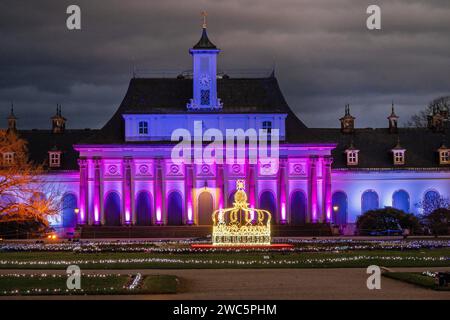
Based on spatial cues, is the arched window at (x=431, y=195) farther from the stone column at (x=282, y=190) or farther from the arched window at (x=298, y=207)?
the stone column at (x=282, y=190)

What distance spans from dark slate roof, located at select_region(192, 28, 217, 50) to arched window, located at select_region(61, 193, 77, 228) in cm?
1843

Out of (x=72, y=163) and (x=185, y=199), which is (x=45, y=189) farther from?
(x=185, y=199)

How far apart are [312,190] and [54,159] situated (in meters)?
25.1

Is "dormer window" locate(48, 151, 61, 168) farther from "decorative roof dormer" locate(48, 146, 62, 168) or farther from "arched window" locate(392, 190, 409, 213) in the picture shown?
"arched window" locate(392, 190, 409, 213)

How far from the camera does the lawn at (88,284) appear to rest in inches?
1299

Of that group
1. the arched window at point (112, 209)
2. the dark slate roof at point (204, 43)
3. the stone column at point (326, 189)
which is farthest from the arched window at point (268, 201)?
the dark slate roof at point (204, 43)

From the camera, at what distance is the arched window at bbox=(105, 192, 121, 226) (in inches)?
3558

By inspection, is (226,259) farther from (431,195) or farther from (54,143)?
(54,143)

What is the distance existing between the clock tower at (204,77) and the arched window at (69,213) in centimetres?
1425

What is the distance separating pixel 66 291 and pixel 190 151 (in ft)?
188

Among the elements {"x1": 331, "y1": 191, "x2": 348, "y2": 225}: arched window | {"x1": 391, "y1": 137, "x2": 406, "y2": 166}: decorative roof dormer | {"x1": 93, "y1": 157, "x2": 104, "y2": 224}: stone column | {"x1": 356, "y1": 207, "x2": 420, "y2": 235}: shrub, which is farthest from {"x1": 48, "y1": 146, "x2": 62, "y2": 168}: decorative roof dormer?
{"x1": 391, "y1": 137, "x2": 406, "y2": 166}: decorative roof dormer
